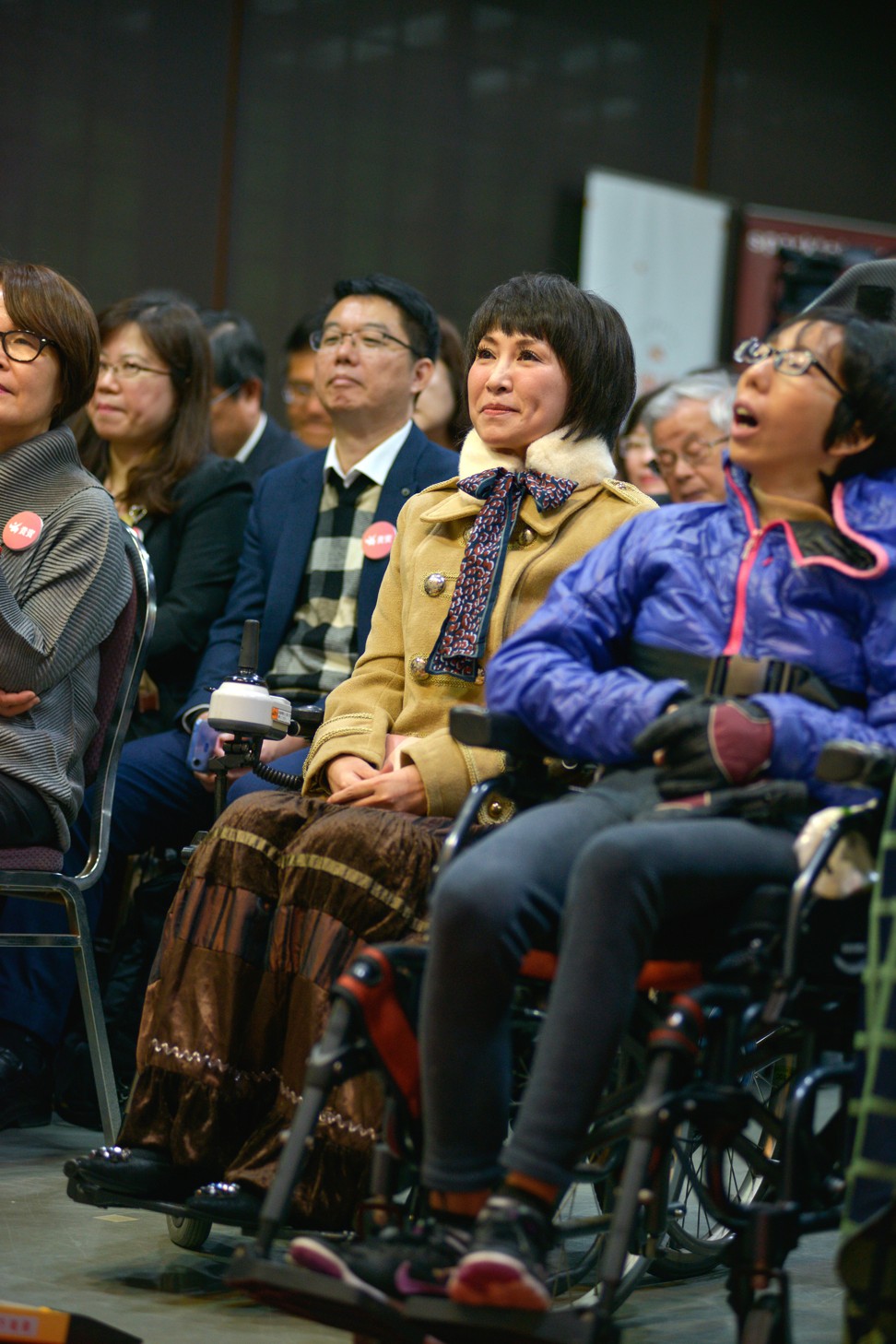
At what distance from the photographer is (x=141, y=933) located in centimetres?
317

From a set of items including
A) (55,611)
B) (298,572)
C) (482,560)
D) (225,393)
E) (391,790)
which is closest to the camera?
(391,790)

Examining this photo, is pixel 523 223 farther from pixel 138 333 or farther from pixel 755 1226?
pixel 755 1226

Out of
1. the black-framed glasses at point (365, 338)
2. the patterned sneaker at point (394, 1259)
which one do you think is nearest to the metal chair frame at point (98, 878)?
the black-framed glasses at point (365, 338)

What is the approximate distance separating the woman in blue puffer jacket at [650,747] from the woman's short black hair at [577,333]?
0.43 meters

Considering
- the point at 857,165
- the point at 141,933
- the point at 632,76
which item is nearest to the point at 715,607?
the point at 141,933

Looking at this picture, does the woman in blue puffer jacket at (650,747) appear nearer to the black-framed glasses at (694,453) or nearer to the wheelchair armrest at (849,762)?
the wheelchair armrest at (849,762)

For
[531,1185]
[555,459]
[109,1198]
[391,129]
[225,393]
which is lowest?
[109,1198]

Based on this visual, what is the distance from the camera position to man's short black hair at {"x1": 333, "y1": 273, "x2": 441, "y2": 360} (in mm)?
3375

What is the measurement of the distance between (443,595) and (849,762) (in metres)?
0.90

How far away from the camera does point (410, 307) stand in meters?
3.38

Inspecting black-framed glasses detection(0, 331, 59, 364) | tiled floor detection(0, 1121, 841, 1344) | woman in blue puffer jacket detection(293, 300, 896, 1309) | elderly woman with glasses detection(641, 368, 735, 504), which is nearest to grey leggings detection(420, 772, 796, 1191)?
woman in blue puffer jacket detection(293, 300, 896, 1309)

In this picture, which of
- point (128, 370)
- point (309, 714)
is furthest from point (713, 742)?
point (128, 370)

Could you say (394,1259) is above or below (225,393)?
below

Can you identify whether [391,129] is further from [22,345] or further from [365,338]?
[22,345]
